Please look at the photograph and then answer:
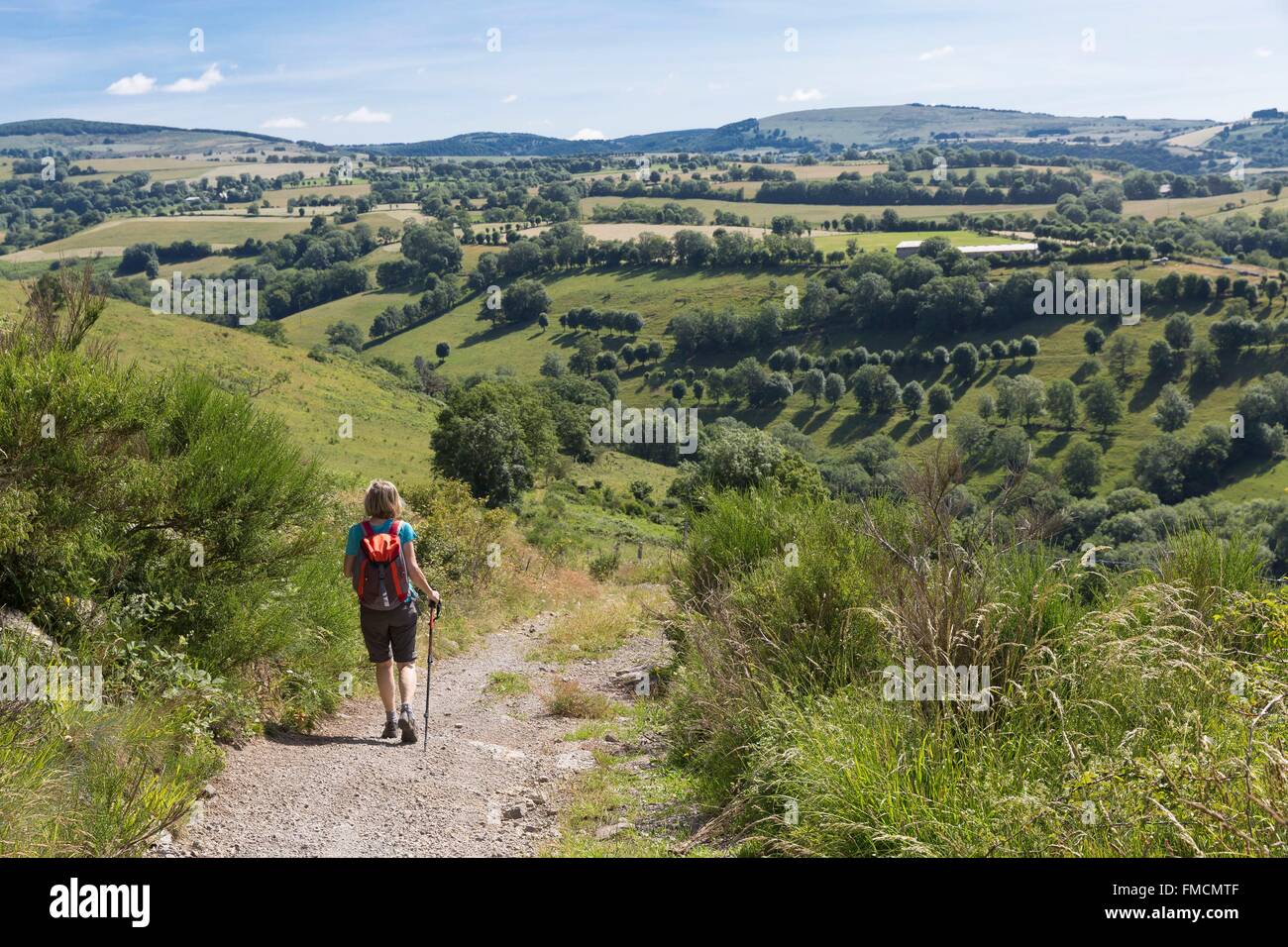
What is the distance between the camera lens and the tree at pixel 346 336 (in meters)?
116

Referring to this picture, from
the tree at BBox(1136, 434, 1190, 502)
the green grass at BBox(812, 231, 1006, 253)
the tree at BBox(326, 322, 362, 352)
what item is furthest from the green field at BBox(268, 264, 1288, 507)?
the green grass at BBox(812, 231, 1006, 253)

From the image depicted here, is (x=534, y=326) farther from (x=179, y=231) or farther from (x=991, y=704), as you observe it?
(x=991, y=704)

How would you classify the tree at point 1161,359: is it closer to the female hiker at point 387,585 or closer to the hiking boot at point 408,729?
the female hiker at point 387,585

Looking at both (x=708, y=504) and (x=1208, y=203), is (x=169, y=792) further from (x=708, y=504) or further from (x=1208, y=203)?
(x=1208, y=203)

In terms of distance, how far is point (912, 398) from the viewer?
97.8 m

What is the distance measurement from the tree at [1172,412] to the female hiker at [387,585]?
310ft

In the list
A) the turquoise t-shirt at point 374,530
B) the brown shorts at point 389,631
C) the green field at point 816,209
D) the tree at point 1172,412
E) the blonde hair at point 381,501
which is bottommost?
the tree at point 1172,412

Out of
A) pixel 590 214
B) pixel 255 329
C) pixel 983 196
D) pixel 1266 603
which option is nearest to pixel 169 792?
pixel 1266 603

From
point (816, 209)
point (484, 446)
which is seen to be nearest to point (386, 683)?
point (484, 446)

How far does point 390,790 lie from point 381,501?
2.21 m

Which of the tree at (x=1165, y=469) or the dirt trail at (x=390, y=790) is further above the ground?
the dirt trail at (x=390, y=790)

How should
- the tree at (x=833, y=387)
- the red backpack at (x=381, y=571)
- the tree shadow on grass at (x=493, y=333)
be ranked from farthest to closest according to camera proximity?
the tree shadow on grass at (x=493, y=333), the tree at (x=833, y=387), the red backpack at (x=381, y=571)

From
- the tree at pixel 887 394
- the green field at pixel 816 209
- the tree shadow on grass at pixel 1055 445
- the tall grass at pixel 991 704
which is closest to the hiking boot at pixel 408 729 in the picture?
the tall grass at pixel 991 704
